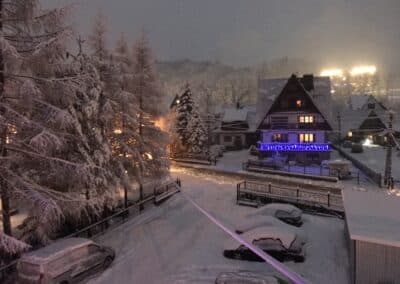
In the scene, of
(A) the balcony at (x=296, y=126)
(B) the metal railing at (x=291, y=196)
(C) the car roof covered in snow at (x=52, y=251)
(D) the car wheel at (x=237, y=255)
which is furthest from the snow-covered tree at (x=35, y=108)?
(A) the balcony at (x=296, y=126)

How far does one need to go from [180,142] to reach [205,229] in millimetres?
32806

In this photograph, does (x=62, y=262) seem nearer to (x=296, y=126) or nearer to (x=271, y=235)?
(x=271, y=235)

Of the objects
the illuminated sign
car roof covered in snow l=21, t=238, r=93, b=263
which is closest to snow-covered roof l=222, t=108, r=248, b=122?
the illuminated sign

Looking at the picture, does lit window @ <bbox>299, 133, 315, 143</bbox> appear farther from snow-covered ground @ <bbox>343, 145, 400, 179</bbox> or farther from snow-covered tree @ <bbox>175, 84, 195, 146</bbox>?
snow-covered tree @ <bbox>175, 84, 195, 146</bbox>

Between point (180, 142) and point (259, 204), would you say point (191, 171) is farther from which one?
point (259, 204)

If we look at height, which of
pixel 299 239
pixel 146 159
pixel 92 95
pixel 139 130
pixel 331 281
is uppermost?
pixel 92 95

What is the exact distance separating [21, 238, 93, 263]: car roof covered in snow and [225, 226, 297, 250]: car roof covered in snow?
274 inches

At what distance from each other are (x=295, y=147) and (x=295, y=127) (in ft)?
8.34

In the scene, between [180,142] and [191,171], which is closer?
[191,171]

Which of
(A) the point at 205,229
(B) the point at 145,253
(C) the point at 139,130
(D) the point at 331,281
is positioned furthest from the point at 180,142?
(D) the point at 331,281

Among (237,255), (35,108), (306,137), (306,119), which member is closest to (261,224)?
(237,255)

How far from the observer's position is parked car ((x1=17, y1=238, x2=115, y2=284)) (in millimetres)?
12969

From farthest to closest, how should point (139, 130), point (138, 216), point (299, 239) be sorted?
point (139, 130), point (138, 216), point (299, 239)

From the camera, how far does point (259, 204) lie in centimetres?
2672
